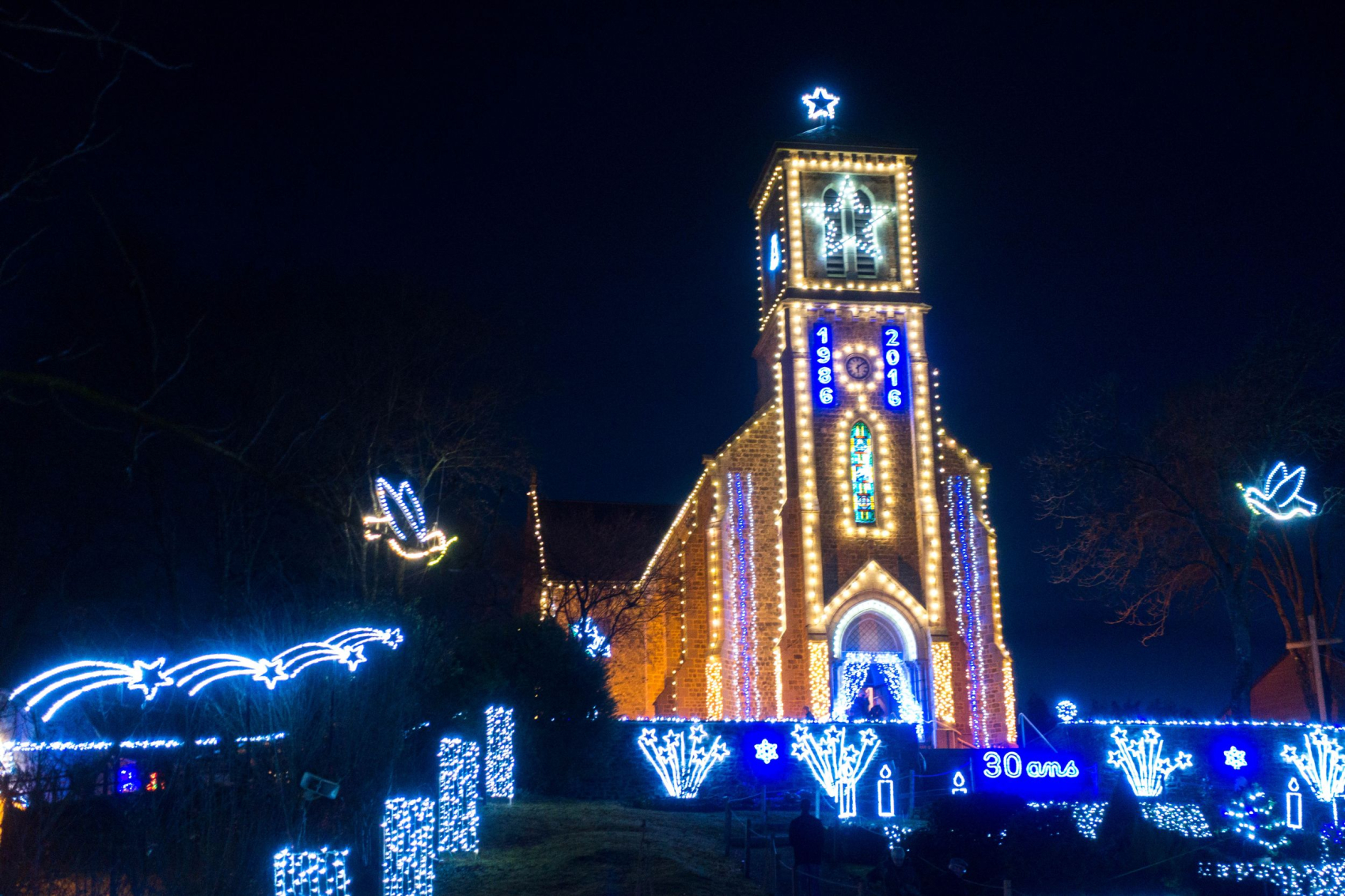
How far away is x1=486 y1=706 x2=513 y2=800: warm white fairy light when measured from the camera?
817 inches

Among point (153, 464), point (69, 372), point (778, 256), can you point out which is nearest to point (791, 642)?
point (778, 256)

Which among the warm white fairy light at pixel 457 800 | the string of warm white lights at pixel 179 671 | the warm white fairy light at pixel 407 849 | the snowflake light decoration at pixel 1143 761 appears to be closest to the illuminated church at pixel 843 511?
the snowflake light decoration at pixel 1143 761

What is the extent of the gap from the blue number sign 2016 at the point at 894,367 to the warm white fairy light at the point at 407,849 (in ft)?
75.8

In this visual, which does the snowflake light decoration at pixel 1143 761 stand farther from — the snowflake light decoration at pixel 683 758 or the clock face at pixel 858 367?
the clock face at pixel 858 367

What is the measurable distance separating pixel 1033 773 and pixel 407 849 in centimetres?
1386

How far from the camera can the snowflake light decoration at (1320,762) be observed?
21.9 m

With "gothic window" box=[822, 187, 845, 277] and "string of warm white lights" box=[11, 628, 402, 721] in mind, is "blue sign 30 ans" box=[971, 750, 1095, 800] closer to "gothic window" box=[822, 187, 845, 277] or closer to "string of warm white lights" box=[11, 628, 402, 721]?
"string of warm white lights" box=[11, 628, 402, 721]

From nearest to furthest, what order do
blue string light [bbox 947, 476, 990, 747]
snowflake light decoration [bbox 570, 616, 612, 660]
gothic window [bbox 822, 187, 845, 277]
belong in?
1. blue string light [bbox 947, 476, 990, 747]
2. gothic window [bbox 822, 187, 845, 277]
3. snowflake light decoration [bbox 570, 616, 612, 660]

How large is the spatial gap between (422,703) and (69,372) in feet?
37.6

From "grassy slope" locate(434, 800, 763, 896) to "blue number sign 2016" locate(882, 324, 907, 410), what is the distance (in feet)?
54.0

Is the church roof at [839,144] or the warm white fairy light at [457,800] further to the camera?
the church roof at [839,144]

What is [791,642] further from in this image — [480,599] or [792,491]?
[480,599]

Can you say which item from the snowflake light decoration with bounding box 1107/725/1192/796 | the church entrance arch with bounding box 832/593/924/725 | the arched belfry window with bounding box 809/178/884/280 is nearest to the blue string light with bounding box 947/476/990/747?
the church entrance arch with bounding box 832/593/924/725

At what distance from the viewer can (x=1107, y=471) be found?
29250mm
